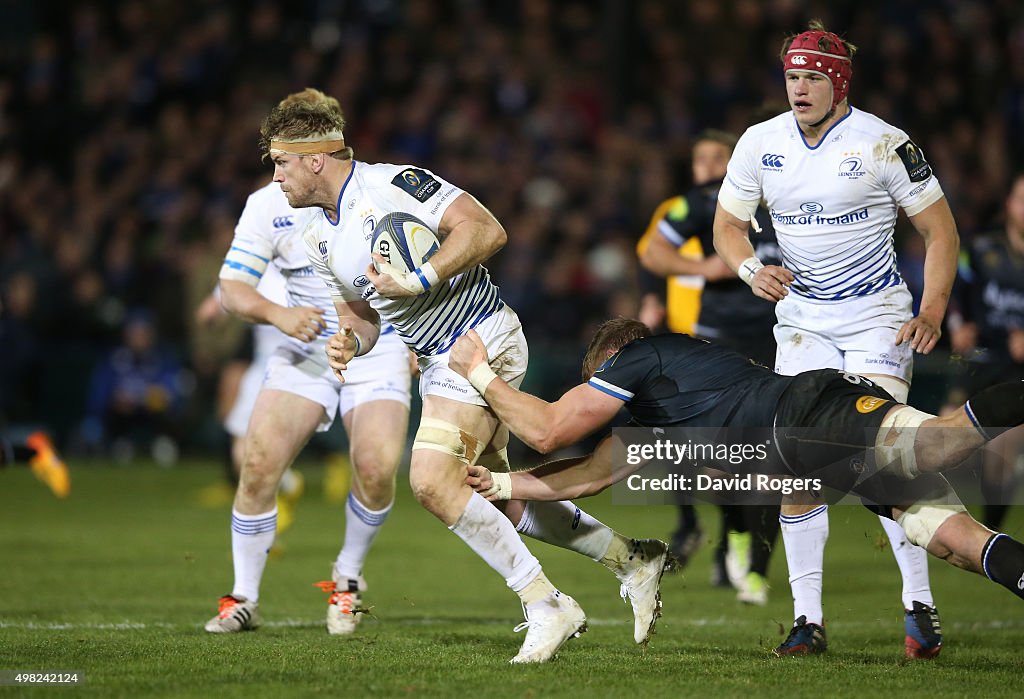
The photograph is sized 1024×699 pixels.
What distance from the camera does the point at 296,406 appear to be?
23.7 feet

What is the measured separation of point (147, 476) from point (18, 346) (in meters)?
2.37

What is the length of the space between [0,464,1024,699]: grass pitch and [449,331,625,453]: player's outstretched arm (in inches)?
36.8

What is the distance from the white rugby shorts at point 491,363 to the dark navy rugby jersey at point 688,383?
0.59 m

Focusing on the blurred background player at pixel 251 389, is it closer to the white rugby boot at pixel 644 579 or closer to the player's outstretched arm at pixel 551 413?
the player's outstretched arm at pixel 551 413

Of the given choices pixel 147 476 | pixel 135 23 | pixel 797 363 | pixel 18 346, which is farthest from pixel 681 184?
pixel 135 23

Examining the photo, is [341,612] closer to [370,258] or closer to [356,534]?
[356,534]

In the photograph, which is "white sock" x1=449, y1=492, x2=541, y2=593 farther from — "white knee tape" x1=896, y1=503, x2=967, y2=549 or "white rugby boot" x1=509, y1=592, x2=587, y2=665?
"white knee tape" x1=896, y1=503, x2=967, y2=549

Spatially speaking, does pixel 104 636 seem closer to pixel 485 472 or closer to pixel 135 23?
pixel 485 472

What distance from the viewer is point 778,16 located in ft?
60.5

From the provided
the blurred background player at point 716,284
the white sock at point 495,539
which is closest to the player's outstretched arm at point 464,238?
the white sock at point 495,539

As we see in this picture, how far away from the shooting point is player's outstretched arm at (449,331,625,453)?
5.69 m

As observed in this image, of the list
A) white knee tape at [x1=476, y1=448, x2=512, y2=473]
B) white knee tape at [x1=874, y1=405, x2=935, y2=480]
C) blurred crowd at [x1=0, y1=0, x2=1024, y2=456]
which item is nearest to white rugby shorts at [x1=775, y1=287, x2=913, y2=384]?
white knee tape at [x1=874, y1=405, x2=935, y2=480]

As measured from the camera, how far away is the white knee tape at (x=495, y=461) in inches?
252

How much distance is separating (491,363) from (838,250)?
169cm
